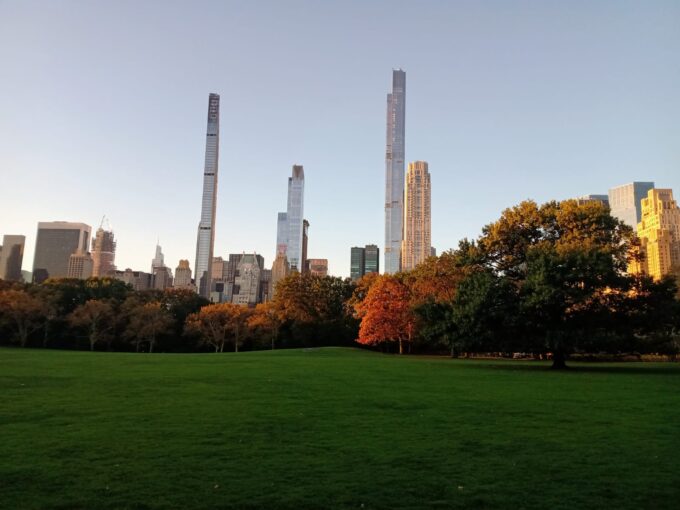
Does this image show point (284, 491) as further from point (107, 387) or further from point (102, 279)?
point (102, 279)

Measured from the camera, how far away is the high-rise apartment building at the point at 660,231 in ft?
318

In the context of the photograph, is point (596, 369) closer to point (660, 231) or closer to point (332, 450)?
point (332, 450)

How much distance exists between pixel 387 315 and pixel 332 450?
5239 centimetres

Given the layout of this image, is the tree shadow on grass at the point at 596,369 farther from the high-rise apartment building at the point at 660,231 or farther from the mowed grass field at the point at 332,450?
the high-rise apartment building at the point at 660,231

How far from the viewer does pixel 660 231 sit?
99062 millimetres

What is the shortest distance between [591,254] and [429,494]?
2713 cm

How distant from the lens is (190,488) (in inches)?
272

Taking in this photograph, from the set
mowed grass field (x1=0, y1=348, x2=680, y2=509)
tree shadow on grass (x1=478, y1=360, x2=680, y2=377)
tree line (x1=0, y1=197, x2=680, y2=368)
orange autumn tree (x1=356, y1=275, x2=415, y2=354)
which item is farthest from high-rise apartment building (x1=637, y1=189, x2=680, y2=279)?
mowed grass field (x1=0, y1=348, x2=680, y2=509)

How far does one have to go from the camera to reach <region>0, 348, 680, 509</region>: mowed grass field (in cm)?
668

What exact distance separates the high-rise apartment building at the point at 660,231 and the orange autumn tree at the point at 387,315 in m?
54.3

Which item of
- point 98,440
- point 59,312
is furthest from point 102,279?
point 98,440

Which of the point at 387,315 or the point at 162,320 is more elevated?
the point at 387,315

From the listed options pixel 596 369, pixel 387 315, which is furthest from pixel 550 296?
pixel 387 315

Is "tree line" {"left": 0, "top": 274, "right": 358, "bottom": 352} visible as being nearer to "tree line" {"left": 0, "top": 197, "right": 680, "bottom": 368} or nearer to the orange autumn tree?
the orange autumn tree
